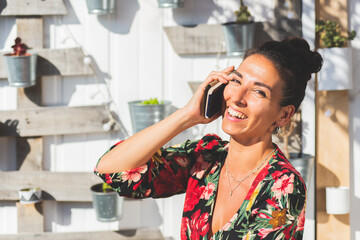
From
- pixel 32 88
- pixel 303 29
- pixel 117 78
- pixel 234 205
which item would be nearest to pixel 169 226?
pixel 117 78

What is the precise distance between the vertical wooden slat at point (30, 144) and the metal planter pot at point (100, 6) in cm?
34

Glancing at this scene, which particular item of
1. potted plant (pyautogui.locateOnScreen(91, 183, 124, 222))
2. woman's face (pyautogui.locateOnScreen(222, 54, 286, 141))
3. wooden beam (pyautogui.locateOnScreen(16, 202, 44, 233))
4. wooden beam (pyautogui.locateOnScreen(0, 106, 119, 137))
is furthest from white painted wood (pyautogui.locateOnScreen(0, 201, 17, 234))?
woman's face (pyautogui.locateOnScreen(222, 54, 286, 141))

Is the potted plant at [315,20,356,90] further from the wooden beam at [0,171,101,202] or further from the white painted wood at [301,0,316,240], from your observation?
the wooden beam at [0,171,101,202]

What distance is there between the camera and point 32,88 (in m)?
2.97

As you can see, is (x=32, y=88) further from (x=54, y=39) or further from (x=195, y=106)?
(x=195, y=106)

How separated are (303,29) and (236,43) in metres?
0.41

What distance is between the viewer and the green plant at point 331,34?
2.78 m

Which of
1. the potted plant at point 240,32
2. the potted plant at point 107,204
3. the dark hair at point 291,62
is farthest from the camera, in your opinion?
the potted plant at point 107,204

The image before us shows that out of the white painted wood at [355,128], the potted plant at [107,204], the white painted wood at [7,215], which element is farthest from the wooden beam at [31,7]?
the white painted wood at [355,128]

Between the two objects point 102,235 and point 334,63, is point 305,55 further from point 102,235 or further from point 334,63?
point 102,235

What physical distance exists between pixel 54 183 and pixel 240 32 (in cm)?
138

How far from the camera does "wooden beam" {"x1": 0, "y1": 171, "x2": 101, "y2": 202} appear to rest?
300cm

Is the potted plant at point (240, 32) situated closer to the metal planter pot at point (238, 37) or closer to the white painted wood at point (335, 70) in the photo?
the metal planter pot at point (238, 37)

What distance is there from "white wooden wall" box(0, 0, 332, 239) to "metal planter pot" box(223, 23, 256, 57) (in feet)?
0.60
